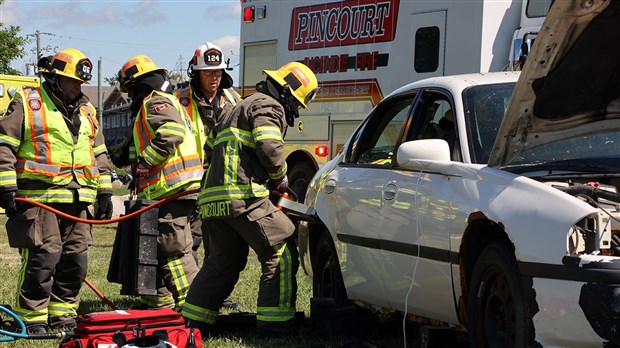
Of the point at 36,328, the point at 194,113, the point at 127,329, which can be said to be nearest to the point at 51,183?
the point at 36,328

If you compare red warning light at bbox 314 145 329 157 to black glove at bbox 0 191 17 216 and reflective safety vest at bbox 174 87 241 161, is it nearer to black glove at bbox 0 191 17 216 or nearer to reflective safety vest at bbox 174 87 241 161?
reflective safety vest at bbox 174 87 241 161

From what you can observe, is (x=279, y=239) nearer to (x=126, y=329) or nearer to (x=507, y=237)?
(x=126, y=329)

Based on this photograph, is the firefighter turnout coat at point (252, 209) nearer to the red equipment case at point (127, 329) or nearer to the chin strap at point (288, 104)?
the chin strap at point (288, 104)

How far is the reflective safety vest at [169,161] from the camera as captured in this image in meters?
7.69

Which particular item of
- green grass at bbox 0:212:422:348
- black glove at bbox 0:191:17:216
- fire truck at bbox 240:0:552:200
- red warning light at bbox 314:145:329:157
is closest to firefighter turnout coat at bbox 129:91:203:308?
green grass at bbox 0:212:422:348

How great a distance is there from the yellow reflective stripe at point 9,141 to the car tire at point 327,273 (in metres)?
2.16

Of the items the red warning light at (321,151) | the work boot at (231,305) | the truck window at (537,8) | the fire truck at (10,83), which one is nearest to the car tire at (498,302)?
the work boot at (231,305)

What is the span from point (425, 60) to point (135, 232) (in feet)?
18.9

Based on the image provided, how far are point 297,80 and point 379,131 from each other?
0.70 meters

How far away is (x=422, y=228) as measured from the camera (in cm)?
549

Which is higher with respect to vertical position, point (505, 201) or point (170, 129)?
point (170, 129)

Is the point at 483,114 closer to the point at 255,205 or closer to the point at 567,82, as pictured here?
the point at 567,82

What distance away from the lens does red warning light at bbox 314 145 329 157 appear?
13672 millimetres

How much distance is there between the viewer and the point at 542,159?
518cm
